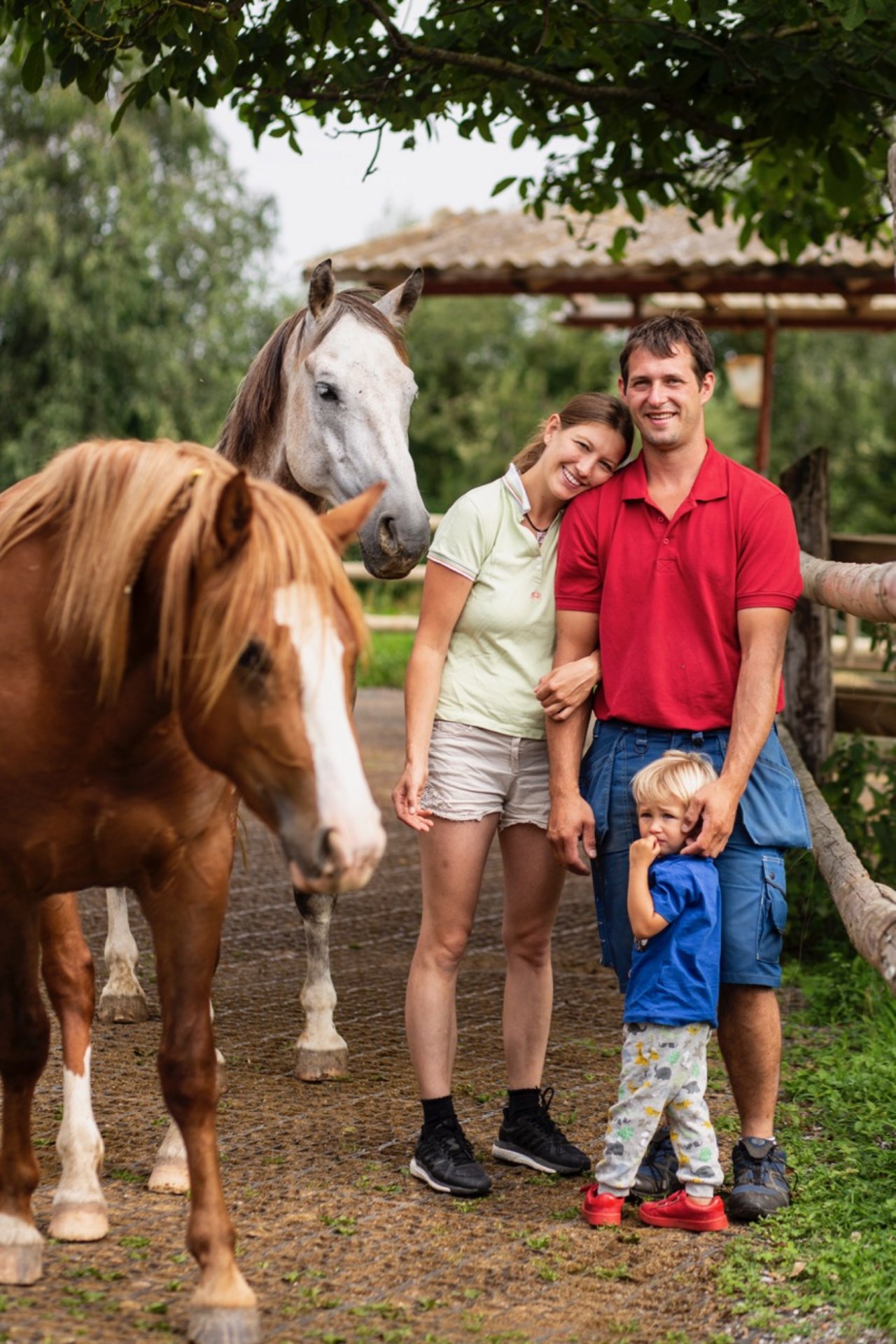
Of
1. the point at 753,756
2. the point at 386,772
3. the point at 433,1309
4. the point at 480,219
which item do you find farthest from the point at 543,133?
the point at 480,219

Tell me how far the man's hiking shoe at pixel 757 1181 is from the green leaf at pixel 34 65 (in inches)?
148

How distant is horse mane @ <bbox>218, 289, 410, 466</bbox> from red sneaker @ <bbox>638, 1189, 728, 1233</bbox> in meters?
2.31

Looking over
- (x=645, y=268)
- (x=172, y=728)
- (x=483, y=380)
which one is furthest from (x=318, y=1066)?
(x=483, y=380)

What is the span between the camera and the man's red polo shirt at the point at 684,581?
10.7ft

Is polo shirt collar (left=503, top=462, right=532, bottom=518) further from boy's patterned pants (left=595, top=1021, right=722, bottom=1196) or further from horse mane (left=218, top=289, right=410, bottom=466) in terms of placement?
boy's patterned pants (left=595, top=1021, right=722, bottom=1196)

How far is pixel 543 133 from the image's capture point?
5488mm

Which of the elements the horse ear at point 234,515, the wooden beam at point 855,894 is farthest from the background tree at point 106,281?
the horse ear at point 234,515

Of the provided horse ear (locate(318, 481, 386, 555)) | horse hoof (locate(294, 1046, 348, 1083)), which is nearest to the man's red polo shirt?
horse ear (locate(318, 481, 386, 555))

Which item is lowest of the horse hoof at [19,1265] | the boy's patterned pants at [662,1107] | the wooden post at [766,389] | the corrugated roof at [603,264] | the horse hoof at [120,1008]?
the horse hoof at [120,1008]

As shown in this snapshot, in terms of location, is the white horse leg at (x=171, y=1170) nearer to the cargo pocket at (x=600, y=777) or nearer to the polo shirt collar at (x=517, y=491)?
the cargo pocket at (x=600, y=777)

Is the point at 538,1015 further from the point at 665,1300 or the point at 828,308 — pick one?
the point at 828,308

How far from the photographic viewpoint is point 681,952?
3197 mm

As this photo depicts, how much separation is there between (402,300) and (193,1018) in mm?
2502

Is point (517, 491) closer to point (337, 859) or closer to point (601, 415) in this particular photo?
point (601, 415)
